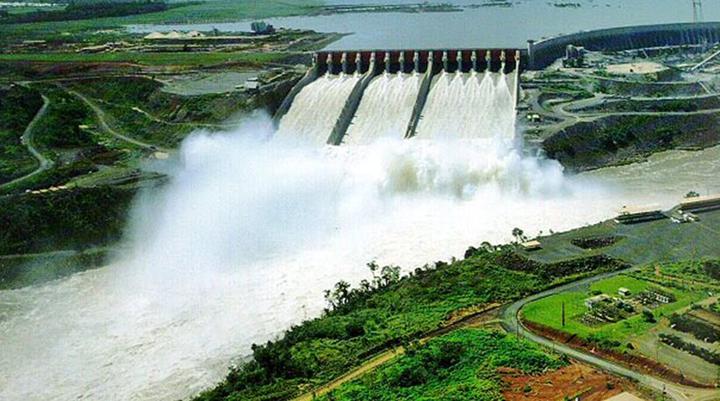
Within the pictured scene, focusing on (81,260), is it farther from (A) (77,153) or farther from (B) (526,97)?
(B) (526,97)

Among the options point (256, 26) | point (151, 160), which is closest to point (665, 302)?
point (151, 160)

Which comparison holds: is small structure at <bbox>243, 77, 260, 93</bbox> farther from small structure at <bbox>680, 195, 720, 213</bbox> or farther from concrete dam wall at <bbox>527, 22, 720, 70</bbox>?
small structure at <bbox>680, 195, 720, 213</bbox>

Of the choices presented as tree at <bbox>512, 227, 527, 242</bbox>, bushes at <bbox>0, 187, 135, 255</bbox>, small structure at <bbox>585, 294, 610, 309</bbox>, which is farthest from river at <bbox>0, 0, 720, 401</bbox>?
small structure at <bbox>585, 294, 610, 309</bbox>

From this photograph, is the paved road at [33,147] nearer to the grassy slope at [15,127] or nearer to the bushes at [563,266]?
the grassy slope at [15,127]

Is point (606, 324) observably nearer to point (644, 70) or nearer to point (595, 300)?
point (595, 300)

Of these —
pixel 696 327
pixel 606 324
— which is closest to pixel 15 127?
pixel 606 324

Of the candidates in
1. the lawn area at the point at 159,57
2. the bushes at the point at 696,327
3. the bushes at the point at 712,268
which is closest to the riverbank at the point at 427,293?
the bushes at the point at 712,268
